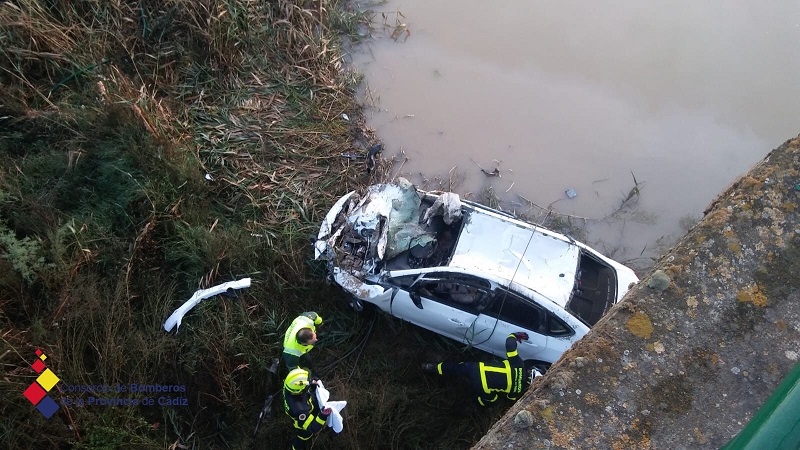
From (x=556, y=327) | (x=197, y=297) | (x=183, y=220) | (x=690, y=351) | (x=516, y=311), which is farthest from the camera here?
(x=183, y=220)

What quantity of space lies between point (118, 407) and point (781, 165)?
4.89 metres

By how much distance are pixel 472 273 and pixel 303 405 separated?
5.86ft

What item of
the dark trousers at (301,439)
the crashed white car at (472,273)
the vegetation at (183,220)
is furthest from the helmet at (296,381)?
the crashed white car at (472,273)

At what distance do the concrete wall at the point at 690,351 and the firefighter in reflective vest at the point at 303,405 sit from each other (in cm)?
251

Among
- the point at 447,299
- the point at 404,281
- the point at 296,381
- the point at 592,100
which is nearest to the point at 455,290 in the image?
the point at 447,299

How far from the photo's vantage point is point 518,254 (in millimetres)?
5191

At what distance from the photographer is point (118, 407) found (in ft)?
15.2

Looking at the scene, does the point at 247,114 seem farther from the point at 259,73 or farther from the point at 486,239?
the point at 486,239

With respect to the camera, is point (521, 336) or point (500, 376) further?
point (521, 336)

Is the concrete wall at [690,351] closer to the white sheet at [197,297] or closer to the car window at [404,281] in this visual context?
the car window at [404,281]

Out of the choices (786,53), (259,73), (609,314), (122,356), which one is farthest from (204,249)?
(786,53)

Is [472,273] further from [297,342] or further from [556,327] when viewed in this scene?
[297,342]

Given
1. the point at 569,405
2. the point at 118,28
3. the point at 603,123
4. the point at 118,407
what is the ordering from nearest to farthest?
1. the point at 569,405
2. the point at 118,407
3. the point at 118,28
4. the point at 603,123

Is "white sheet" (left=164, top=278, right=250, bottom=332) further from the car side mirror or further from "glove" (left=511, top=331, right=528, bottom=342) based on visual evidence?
"glove" (left=511, top=331, right=528, bottom=342)
